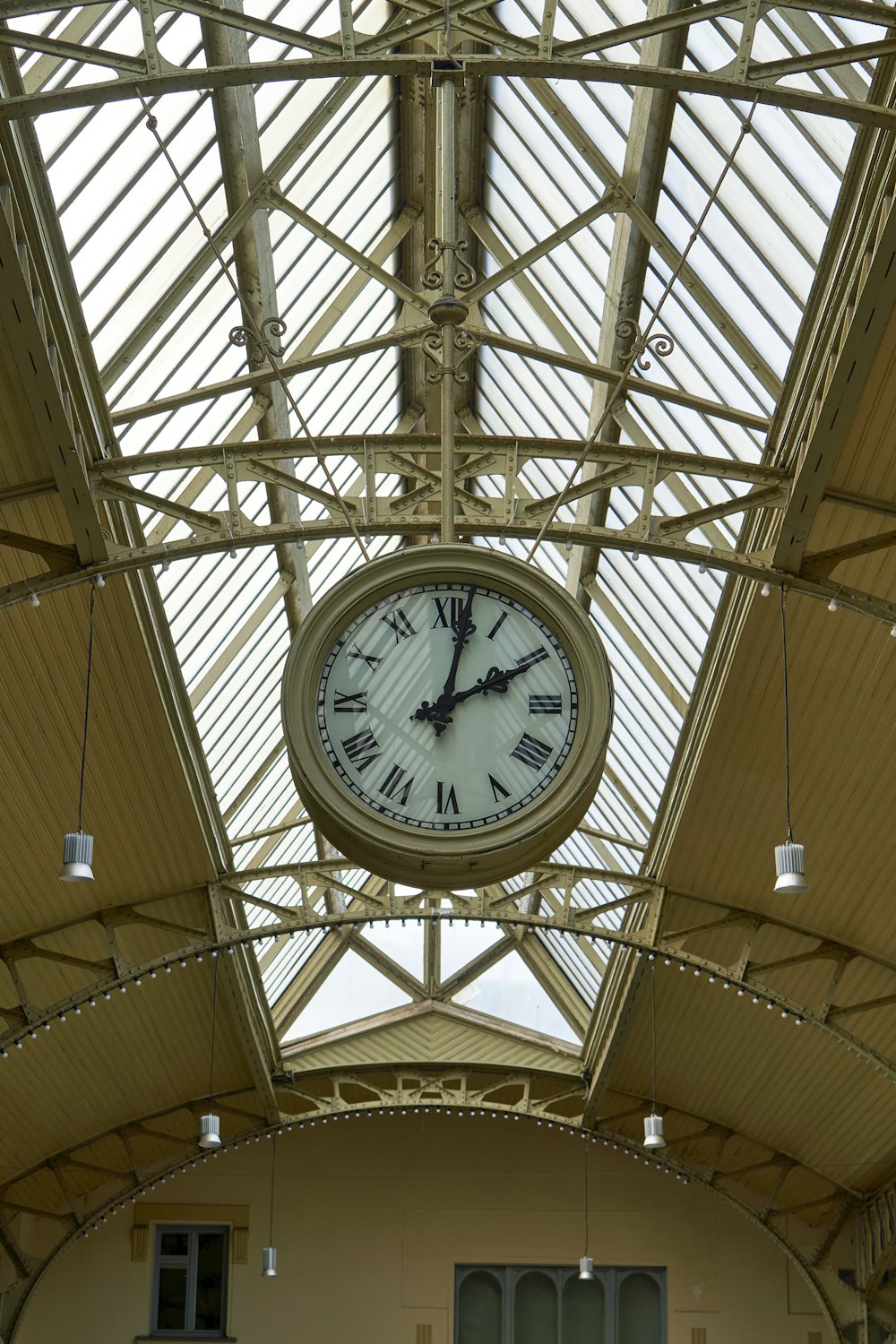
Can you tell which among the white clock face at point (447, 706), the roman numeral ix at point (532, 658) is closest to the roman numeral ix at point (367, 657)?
the white clock face at point (447, 706)

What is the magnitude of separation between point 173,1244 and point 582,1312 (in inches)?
279

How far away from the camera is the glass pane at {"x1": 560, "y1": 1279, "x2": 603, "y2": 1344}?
27438 mm

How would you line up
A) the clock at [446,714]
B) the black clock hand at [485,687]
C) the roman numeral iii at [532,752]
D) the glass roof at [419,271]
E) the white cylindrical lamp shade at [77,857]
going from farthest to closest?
the white cylindrical lamp shade at [77,857] < the glass roof at [419,271] < the black clock hand at [485,687] < the roman numeral iii at [532,752] < the clock at [446,714]

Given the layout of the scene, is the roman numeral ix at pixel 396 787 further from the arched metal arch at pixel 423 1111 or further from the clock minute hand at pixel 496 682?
the arched metal arch at pixel 423 1111

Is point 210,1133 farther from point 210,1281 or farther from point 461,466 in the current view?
point 461,466

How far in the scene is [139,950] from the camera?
2073 cm

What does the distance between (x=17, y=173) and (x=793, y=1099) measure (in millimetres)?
18068

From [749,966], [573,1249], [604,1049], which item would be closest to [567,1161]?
[573,1249]

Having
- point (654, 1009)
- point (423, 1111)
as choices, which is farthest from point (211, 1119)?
point (423, 1111)

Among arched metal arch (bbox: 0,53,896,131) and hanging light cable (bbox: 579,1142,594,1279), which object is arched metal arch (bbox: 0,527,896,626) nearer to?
arched metal arch (bbox: 0,53,896,131)

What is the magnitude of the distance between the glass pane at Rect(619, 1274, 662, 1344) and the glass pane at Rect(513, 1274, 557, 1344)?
1155 millimetres

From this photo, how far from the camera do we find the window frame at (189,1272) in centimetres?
2712

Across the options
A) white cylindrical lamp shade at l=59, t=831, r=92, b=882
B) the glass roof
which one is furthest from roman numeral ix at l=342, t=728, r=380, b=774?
white cylindrical lamp shade at l=59, t=831, r=92, b=882

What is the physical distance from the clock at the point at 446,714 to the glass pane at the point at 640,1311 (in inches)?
877
